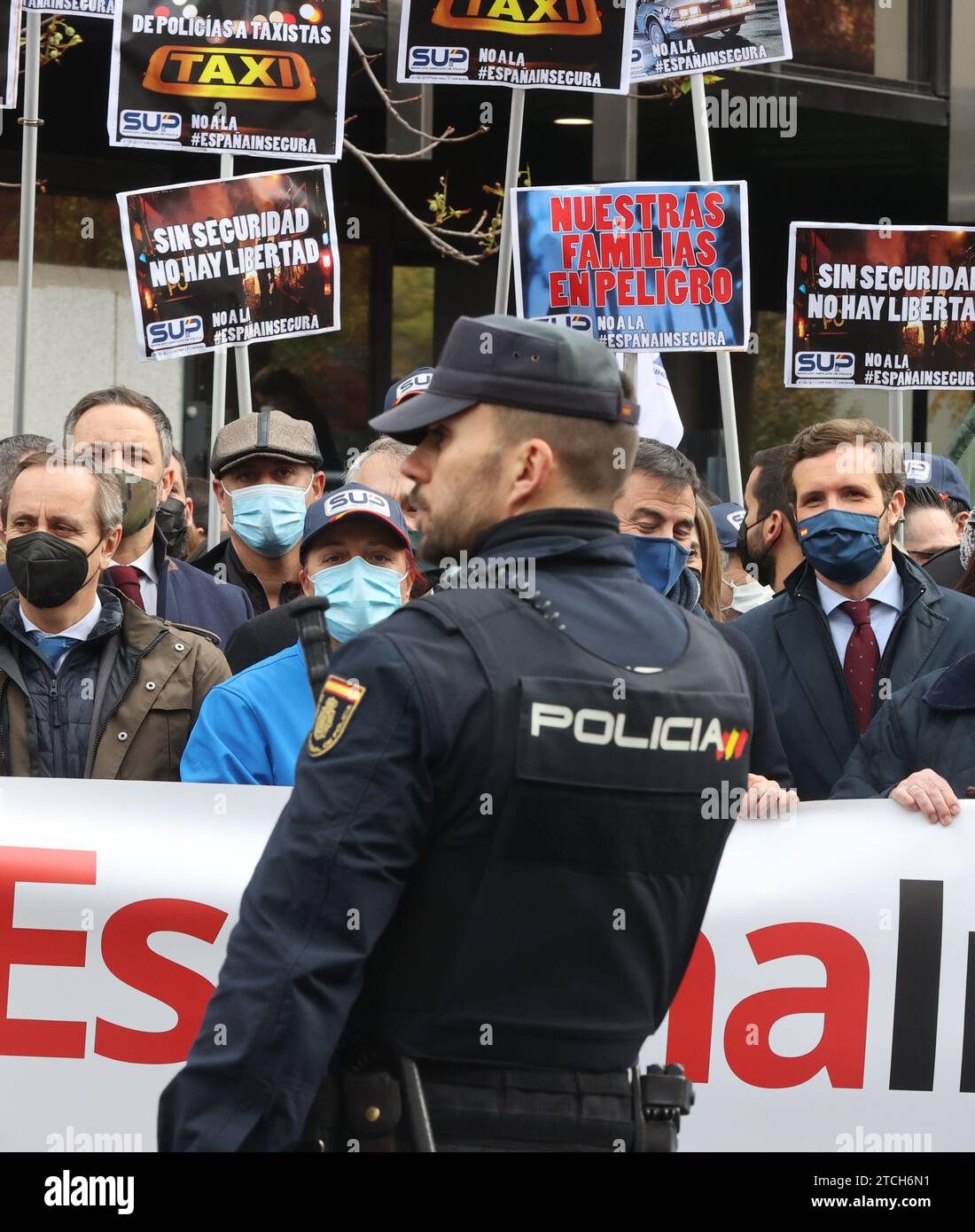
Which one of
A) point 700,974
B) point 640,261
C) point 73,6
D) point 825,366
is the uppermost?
point 73,6

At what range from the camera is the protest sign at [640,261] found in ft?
26.1

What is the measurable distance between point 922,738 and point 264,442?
2.68 m

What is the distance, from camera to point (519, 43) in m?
7.91

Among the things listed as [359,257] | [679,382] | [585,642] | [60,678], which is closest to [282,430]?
[60,678]

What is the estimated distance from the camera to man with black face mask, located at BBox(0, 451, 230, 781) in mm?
4535

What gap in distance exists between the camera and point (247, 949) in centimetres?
230

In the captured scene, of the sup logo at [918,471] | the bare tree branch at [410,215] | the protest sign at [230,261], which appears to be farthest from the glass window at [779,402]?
the protest sign at [230,261]

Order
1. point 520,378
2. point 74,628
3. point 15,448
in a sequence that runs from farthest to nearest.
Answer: point 15,448 → point 74,628 → point 520,378

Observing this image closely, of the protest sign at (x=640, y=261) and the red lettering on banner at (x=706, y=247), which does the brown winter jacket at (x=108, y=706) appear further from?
the red lettering on banner at (x=706, y=247)

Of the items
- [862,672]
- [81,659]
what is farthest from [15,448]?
[862,672]

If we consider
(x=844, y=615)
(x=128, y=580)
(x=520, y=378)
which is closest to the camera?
(x=520, y=378)

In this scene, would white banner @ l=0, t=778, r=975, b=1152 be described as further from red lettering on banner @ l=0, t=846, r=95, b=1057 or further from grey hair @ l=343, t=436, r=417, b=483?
grey hair @ l=343, t=436, r=417, b=483

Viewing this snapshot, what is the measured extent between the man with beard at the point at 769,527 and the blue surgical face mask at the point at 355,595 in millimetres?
2099

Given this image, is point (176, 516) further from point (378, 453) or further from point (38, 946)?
point (38, 946)
